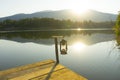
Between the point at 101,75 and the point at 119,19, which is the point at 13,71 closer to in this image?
the point at 101,75

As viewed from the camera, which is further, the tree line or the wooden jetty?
the tree line

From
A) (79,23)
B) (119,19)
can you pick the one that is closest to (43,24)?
(79,23)

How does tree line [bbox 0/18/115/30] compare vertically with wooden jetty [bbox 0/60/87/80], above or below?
below

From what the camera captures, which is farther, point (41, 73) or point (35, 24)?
point (35, 24)

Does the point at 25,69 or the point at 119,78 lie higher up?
the point at 25,69

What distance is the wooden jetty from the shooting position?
22.5 feet

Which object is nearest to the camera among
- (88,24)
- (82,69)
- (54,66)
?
(54,66)

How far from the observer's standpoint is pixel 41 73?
7418mm

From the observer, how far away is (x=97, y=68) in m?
14.8

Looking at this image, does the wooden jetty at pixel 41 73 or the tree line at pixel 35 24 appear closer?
the wooden jetty at pixel 41 73

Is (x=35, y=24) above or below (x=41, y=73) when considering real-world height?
below

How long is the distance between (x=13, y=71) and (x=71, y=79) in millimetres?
3504

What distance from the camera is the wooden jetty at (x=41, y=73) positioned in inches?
270

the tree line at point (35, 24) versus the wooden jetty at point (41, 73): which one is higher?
the wooden jetty at point (41, 73)
